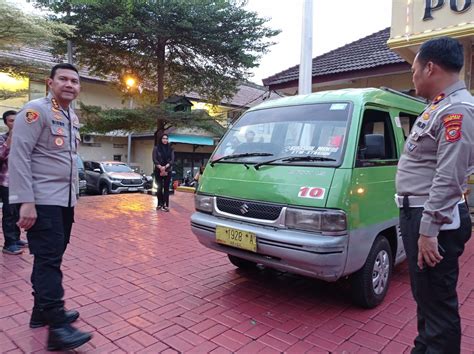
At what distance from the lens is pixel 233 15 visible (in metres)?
11.9

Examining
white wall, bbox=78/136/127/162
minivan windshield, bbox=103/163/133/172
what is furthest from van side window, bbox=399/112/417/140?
white wall, bbox=78/136/127/162

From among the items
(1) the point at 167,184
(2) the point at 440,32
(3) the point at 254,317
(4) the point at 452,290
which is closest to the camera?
(4) the point at 452,290

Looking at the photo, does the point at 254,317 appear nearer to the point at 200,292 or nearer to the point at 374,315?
the point at 200,292

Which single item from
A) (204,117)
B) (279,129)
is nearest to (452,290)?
(279,129)

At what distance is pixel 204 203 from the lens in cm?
386

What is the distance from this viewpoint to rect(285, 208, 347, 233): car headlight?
9.74 feet

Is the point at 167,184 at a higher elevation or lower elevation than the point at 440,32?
lower

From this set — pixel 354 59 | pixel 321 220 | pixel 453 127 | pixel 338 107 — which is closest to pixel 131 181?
pixel 354 59

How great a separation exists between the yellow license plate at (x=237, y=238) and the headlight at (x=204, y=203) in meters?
0.33

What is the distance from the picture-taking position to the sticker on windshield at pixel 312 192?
3061mm

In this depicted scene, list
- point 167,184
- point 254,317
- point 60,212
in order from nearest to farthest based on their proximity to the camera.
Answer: point 60,212
point 254,317
point 167,184

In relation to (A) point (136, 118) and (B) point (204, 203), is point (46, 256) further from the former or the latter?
(A) point (136, 118)

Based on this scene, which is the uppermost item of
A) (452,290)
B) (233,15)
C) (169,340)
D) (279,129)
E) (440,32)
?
(233,15)

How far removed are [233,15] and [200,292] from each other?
10.4 m
